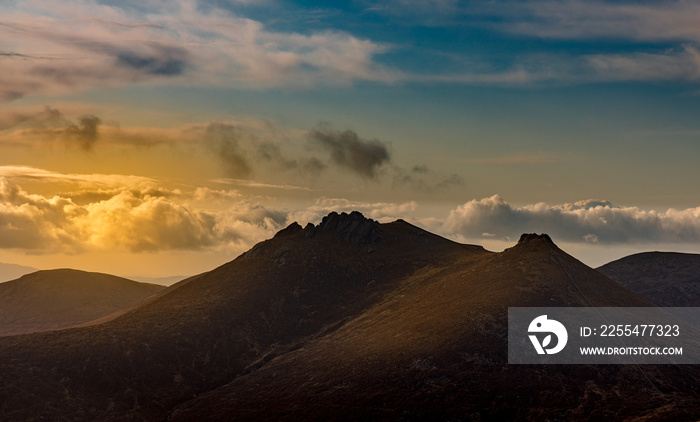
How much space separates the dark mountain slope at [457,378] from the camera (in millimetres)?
131500

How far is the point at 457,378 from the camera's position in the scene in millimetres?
145000

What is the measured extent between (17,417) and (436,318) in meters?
126

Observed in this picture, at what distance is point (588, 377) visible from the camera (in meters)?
142

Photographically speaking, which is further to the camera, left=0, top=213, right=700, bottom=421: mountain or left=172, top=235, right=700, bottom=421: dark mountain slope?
left=0, top=213, right=700, bottom=421: mountain

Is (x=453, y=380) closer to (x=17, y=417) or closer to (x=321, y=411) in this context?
(x=321, y=411)

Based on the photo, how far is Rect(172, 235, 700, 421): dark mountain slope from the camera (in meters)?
132

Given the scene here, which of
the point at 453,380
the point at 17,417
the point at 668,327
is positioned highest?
the point at 668,327

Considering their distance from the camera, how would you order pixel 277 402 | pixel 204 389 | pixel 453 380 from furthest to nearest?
pixel 204 389 < pixel 277 402 < pixel 453 380

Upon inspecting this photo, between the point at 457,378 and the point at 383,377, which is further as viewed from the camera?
the point at 383,377

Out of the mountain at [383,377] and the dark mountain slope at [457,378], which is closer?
the dark mountain slope at [457,378]

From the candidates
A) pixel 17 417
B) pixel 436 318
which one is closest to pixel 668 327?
pixel 436 318

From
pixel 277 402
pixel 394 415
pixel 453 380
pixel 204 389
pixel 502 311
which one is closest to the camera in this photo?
pixel 394 415

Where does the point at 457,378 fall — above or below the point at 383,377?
above

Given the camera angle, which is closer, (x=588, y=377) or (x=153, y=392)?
(x=588, y=377)
